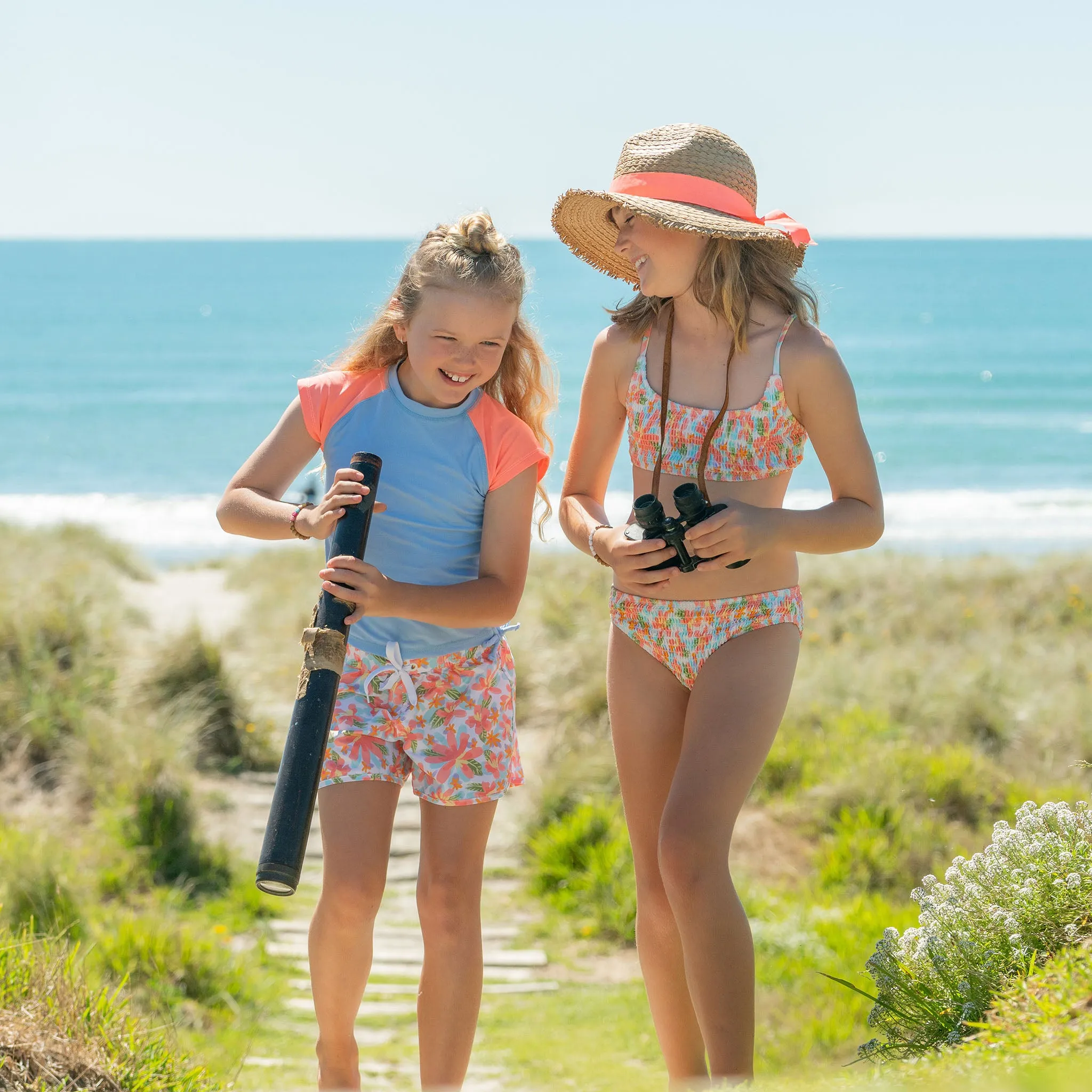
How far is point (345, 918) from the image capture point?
2902 mm

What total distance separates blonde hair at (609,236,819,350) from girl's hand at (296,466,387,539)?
3.21 ft

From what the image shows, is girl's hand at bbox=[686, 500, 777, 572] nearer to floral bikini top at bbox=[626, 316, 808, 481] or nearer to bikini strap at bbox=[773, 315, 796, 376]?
floral bikini top at bbox=[626, 316, 808, 481]

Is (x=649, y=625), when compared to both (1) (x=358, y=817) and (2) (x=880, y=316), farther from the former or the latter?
(2) (x=880, y=316)

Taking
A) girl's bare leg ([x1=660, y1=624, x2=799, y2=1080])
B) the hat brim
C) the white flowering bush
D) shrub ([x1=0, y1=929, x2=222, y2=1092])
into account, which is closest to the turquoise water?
the hat brim

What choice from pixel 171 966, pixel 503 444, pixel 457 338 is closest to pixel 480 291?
pixel 457 338

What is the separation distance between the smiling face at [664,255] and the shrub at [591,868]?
3000mm

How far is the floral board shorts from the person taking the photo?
3.01 m

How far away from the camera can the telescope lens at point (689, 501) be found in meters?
2.77

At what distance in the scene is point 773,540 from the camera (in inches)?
112

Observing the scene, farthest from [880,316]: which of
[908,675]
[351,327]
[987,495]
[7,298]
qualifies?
[351,327]

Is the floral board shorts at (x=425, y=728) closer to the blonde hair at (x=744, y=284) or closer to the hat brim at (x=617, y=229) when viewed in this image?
the blonde hair at (x=744, y=284)

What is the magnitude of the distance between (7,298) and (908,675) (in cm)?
9061

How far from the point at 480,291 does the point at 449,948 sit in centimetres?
158

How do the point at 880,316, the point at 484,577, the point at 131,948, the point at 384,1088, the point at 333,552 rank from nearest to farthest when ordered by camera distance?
the point at 333,552 < the point at 484,577 < the point at 384,1088 < the point at 131,948 < the point at 880,316
